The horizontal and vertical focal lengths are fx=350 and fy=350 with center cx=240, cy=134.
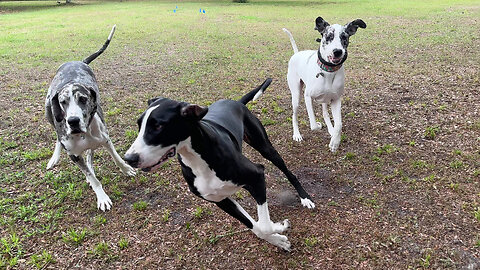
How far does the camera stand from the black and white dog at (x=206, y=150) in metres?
2.06

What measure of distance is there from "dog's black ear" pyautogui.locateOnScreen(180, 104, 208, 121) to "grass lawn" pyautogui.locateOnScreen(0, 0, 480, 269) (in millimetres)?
1538

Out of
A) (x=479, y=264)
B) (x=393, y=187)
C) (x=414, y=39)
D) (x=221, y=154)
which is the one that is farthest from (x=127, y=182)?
(x=414, y=39)

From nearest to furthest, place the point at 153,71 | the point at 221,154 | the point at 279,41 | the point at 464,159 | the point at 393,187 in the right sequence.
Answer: the point at 221,154, the point at 393,187, the point at 464,159, the point at 153,71, the point at 279,41

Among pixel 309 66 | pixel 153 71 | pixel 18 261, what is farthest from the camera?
pixel 153 71

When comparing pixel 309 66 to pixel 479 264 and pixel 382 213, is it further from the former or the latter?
pixel 479 264

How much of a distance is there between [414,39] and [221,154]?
1102cm

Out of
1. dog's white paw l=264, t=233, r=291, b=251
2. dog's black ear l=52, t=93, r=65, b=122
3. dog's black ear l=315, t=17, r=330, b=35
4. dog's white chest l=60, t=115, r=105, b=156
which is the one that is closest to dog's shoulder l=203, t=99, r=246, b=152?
dog's white paw l=264, t=233, r=291, b=251

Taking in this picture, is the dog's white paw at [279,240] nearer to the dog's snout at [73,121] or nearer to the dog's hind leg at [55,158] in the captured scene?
the dog's snout at [73,121]

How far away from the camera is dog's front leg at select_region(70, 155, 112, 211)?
3848mm

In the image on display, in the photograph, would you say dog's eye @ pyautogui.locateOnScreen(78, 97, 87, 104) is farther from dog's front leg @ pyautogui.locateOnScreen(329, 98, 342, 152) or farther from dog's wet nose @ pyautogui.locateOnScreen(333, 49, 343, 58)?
dog's front leg @ pyautogui.locateOnScreen(329, 98, 342, 152)

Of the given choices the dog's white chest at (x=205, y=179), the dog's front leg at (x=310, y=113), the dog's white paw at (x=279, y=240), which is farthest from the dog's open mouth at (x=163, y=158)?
the dog's front leg at (x=310, y=113)

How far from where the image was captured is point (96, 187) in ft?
13.0

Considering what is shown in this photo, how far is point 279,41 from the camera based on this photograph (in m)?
12.3

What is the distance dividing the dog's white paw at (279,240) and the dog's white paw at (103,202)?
1931 millimetres
